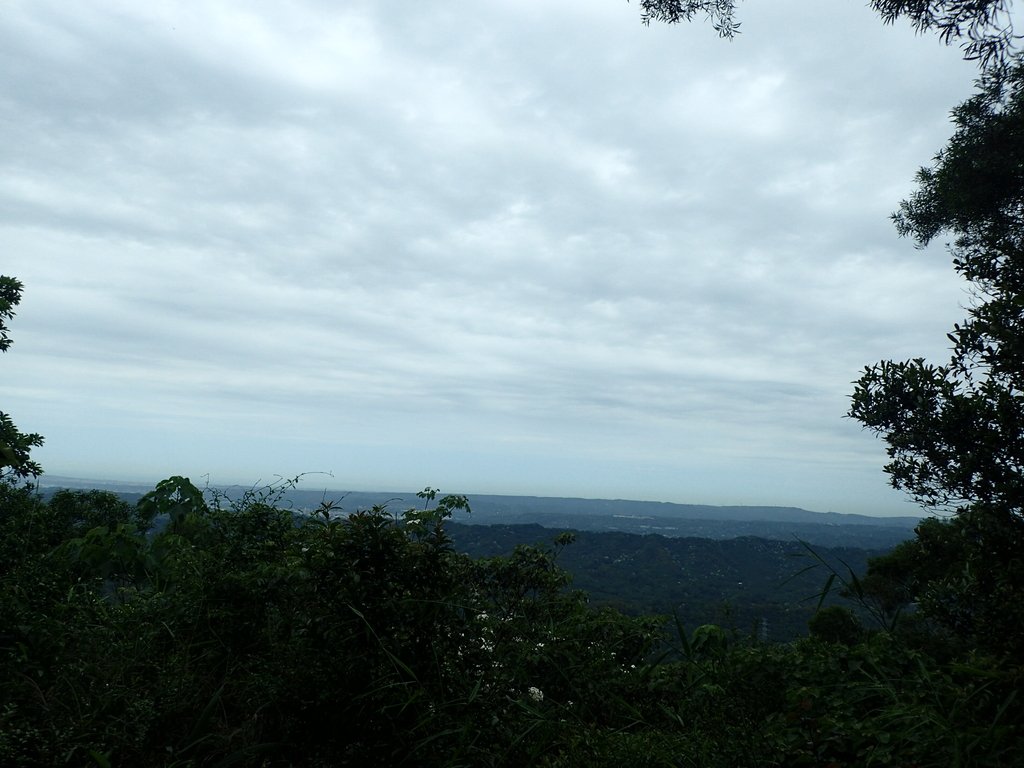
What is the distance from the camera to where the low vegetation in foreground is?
2941 mm

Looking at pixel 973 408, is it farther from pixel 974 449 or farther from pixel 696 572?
pixel 696 572

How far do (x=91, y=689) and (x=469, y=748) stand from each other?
6.67 ft

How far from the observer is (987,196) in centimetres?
935

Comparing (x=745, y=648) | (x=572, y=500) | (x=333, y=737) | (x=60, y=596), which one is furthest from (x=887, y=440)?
(x=572, y=500)

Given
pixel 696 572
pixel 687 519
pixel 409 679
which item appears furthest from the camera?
pixel 687 519

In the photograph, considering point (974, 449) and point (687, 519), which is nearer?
point (974, 449)

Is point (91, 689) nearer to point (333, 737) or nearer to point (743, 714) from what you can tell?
point (333, 737)

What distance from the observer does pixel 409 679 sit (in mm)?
3453

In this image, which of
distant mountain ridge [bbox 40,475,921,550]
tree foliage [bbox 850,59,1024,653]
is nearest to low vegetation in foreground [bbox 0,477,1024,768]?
tree foliage [bbox 850,59,1024,653]

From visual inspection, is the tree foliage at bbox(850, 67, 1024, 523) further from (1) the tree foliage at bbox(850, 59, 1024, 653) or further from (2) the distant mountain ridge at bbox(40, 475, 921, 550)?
(2) the distant mountain ridge at bbox(40, 475, 921, 550)

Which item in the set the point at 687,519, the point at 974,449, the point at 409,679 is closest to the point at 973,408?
the point at 974,449

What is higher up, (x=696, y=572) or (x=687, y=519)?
(x=696, y=572)

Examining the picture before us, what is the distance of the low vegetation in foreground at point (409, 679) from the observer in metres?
2.94

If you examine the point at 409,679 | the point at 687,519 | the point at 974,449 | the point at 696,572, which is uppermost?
the point at 974,449
